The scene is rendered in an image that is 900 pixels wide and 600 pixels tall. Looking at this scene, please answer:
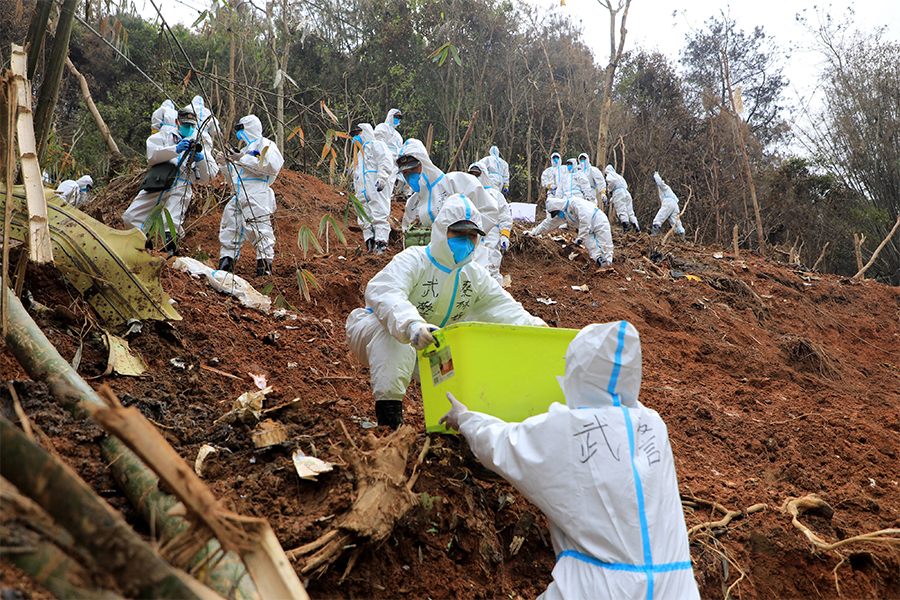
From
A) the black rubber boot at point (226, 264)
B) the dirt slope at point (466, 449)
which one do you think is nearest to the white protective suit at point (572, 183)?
the dirt slope at point (466, 449)

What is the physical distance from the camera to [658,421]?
7.09ft

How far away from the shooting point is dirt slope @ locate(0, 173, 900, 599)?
2268 millimetres

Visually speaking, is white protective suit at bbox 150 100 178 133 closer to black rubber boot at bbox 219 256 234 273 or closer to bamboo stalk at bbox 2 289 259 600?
black rubber boot at bbox 219 256 234 273

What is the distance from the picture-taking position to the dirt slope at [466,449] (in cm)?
227

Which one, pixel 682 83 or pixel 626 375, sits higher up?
pixel 682 83

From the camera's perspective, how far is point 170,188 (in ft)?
20.3

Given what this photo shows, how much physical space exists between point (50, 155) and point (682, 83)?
20.9m

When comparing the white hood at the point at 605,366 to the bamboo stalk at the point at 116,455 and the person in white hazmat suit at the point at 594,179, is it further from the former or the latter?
the person in white hazmat suit at the point at 594,179

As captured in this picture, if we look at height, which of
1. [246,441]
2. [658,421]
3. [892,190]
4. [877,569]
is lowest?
[877,569]

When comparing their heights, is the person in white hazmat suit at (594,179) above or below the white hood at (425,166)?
above

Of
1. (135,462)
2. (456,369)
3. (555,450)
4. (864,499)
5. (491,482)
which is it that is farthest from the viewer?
(864,499)

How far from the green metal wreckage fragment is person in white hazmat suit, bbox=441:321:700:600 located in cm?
235

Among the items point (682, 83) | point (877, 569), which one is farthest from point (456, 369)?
point (682, 83)

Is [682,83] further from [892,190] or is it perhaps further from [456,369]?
[456,369]
